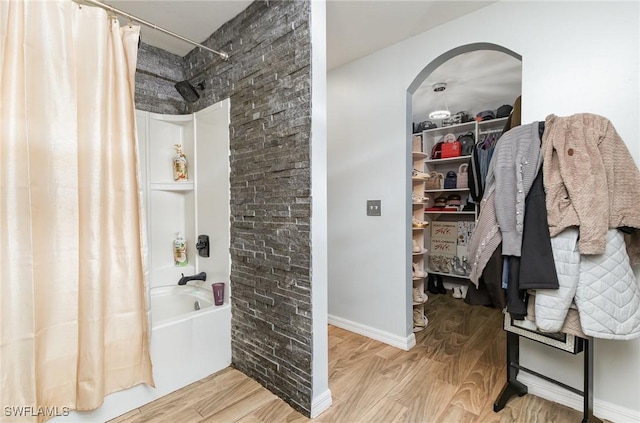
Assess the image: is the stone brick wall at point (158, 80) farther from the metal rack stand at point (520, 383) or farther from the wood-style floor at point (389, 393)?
the metal rack stand at point (520, 383)

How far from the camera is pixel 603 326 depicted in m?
1.24

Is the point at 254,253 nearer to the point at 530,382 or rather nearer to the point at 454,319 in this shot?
the point at 530,382

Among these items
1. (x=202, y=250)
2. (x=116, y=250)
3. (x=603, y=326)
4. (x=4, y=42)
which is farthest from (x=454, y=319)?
(x=4, y=42)

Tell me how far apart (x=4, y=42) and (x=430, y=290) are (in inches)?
168

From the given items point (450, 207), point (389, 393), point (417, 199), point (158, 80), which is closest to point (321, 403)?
point (389, 393)

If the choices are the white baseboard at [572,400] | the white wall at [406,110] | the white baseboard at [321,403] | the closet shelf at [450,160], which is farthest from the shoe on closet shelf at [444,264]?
the white baseboard at [321,403]

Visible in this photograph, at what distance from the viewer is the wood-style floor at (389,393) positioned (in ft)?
5.15

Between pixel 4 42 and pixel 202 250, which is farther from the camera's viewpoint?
pixel 202 250

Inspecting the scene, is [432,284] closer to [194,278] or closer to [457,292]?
[457,292]

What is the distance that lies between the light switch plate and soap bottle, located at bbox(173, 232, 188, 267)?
159cm

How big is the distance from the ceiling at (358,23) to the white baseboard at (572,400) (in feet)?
7.57

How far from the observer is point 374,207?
2.47 meters

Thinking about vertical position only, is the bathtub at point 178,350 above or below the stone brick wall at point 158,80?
below

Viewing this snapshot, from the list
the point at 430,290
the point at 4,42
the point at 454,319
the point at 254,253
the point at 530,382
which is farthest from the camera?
the point at 430,290
